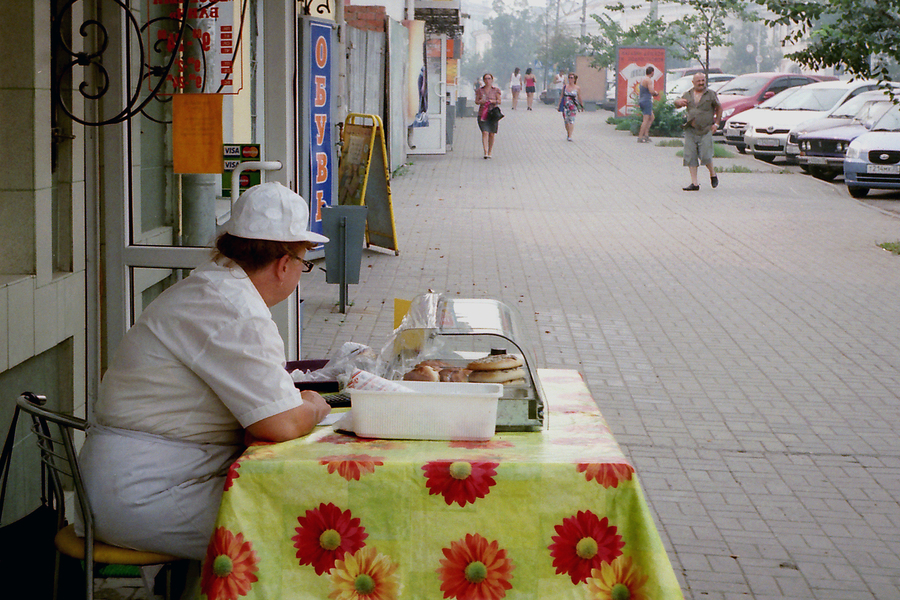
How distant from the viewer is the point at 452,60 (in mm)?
34125

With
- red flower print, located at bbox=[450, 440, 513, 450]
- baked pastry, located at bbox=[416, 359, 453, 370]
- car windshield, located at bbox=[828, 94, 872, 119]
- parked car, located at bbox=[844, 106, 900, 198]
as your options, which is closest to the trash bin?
Result: baked pastry, located at bbox=[416, 359, 453, 370]

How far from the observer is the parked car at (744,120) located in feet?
77.8

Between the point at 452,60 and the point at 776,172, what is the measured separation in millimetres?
15572

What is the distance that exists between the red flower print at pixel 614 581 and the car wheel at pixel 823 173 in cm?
1860

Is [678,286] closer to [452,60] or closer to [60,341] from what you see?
[60,341]

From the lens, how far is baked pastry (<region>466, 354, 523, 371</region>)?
318cm

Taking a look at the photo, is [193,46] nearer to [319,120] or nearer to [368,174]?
[319,120]

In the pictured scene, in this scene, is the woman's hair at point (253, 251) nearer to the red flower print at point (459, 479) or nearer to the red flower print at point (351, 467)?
the red flower print at point (351, 467)

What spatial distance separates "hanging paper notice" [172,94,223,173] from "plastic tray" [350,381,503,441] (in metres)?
2.18

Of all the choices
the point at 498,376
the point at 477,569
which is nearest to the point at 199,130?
the point at 498,376

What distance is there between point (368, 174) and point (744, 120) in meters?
16.1

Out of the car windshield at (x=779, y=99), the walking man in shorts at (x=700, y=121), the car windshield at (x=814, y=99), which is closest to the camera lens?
the walking man in shorts at (x=700, y=121)

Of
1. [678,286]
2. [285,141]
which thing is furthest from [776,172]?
[285,141]

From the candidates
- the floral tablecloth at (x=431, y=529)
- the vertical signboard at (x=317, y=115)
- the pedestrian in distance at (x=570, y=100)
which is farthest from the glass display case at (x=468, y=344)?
the pedestrian in distance at (x=570, y=100)
